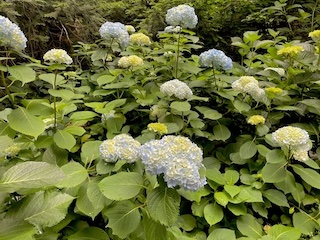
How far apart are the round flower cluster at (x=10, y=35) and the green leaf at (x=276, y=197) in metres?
1.25

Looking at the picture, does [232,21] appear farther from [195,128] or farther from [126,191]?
[126,191]

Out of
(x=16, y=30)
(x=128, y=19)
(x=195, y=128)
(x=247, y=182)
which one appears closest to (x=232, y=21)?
(x=128, y=19)

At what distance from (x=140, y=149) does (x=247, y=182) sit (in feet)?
2.43

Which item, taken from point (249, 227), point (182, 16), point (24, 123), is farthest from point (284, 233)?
point (182, 16)

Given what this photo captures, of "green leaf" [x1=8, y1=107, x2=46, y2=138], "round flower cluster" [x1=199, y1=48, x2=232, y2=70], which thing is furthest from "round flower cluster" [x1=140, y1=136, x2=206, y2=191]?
"round flower cluster" [x1=199, y1=48, x2=232, y2=70]

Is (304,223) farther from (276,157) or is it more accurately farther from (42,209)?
(42,209)

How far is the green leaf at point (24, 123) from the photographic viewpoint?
1132mm

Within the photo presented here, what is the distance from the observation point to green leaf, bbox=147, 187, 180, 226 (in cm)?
86

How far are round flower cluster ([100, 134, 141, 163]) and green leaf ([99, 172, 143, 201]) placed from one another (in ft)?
0.19

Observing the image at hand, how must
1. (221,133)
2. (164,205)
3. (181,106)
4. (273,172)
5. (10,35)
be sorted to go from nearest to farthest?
(164,205), (10,35), (273,172), (181,106), (221,133)

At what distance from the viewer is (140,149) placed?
97 cm

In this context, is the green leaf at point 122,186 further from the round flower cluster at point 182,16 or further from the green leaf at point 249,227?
the round flower cluster at point 182,16

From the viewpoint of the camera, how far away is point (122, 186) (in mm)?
940

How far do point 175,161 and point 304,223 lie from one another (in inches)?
34.1
